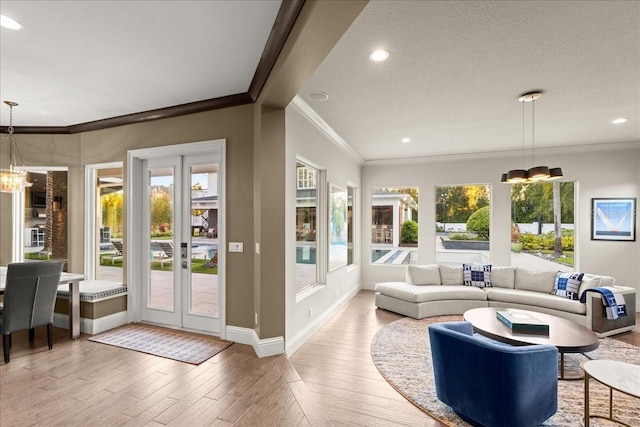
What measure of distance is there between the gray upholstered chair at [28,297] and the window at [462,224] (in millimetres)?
6265

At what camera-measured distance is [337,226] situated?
17.3 feet

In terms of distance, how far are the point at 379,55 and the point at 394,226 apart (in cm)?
493

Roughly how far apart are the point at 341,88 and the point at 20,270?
3721 millimetres

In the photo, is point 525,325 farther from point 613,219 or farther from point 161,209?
point 161,209

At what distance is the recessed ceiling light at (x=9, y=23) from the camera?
2207 mm

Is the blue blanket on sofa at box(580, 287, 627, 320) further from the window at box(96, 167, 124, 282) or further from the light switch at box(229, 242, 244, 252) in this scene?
the window at box(96, 167, 124, 282)

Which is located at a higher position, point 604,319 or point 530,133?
point 530,133

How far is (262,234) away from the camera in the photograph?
10.8 ft

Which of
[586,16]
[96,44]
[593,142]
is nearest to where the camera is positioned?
[586,16]

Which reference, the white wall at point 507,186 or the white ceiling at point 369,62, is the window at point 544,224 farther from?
the white ceiling at point 369,62

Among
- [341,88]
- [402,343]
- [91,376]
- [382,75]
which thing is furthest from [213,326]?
[382,75]

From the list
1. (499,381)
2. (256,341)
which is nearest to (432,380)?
(499,381)

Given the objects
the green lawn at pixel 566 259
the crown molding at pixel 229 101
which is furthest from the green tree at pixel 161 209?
the green lawn at pixel 566 259

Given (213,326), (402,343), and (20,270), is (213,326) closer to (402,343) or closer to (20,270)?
(20,270)
